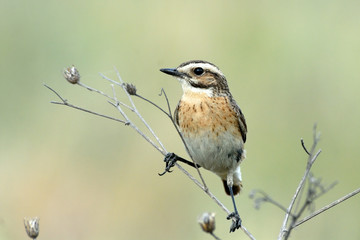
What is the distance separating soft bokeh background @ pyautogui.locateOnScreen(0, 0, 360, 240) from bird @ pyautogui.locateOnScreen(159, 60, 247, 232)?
3.98 ft

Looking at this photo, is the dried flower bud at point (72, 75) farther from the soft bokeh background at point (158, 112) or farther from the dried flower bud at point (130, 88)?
the soft bokeh background at point (158, 112)

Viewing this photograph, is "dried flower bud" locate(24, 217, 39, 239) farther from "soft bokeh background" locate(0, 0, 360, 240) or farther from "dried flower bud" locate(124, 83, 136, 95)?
"soft bokeh background" locate(0, 0, 360, 240)

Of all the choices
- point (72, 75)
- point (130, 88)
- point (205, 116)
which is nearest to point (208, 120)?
point (205, 116)

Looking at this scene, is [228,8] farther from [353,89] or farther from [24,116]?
[24,116]

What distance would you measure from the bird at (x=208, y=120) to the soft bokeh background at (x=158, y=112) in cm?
121

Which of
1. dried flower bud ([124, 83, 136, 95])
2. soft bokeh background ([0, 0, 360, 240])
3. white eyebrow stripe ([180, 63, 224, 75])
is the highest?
dried flower bud ([124, 83, 136, 95])

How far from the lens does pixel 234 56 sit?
377 inches

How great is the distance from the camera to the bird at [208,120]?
5.73 meters

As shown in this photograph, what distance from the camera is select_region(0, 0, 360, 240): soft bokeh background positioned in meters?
7.37

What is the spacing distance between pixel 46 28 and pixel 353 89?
460cm

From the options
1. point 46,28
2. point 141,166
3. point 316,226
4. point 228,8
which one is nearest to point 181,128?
point 316,226

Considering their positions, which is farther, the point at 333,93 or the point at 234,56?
the point at 234,56

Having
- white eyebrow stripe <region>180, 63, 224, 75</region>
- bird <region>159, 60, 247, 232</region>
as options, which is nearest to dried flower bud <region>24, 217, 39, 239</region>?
bird <region>159, 60, 247, 232</region>

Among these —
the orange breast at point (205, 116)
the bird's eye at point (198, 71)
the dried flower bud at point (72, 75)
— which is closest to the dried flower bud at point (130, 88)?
the dried flower bud at point (72, 75)
